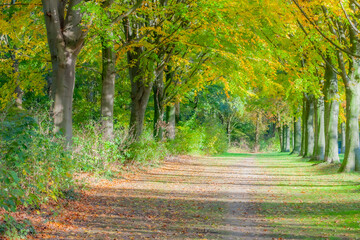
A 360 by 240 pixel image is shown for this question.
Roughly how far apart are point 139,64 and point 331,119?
9.51m

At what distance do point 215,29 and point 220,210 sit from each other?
9.33 metres

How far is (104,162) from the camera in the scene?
14.3 metres

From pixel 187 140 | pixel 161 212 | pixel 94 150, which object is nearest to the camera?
pixel 161 212

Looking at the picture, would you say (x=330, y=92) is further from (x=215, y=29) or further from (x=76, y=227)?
(x=76, y=227)

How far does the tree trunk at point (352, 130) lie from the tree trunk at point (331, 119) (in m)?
2.47

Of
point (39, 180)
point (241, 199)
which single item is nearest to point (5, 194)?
point (39, 180)

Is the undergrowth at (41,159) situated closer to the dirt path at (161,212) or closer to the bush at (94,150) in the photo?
the bush at (94,150)

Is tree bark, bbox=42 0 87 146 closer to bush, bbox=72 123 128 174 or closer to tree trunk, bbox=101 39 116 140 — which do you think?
bush, bbox=72 123 128 174

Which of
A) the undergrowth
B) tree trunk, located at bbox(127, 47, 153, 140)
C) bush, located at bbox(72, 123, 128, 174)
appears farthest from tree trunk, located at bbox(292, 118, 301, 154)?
bush, located at bbox(72, 123, 128, 174)

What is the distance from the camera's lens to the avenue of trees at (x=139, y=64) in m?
8.80

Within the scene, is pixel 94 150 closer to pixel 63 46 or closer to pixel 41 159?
pixel 63 46

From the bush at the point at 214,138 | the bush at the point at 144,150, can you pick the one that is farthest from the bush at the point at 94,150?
the bush at the point at 214,138

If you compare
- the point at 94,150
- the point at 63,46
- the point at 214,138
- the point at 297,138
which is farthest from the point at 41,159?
the point at 297,138

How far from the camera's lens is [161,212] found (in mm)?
9531
